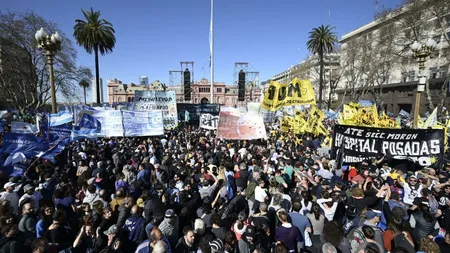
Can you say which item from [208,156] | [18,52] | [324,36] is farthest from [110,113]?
[324,36]

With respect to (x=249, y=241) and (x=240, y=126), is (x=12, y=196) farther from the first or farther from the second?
(x=240, y=126)

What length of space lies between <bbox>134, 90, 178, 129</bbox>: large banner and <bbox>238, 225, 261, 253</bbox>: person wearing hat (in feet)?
36.5

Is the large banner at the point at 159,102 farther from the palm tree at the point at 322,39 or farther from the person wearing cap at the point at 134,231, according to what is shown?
the palm tree at the point at 322,39

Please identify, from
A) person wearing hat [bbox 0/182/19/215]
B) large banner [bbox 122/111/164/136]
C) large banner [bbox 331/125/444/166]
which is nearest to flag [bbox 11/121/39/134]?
large banner [bbox 122/111/164/136]

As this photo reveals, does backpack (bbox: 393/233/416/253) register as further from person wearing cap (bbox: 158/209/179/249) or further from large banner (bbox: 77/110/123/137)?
large banner (bbox: 77/110/123/137)

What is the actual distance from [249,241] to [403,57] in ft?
83.8

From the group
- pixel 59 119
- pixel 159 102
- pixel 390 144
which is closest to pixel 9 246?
pixel 390 144

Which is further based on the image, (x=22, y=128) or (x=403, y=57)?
(x=403, y=57)

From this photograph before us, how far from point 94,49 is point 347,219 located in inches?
1145

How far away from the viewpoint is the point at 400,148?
6.70 meters

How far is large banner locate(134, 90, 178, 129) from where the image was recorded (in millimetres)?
13562

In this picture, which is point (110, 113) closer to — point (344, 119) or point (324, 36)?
point (344, 119)

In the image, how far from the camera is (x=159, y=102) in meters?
13.8

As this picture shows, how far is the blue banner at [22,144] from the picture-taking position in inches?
246
